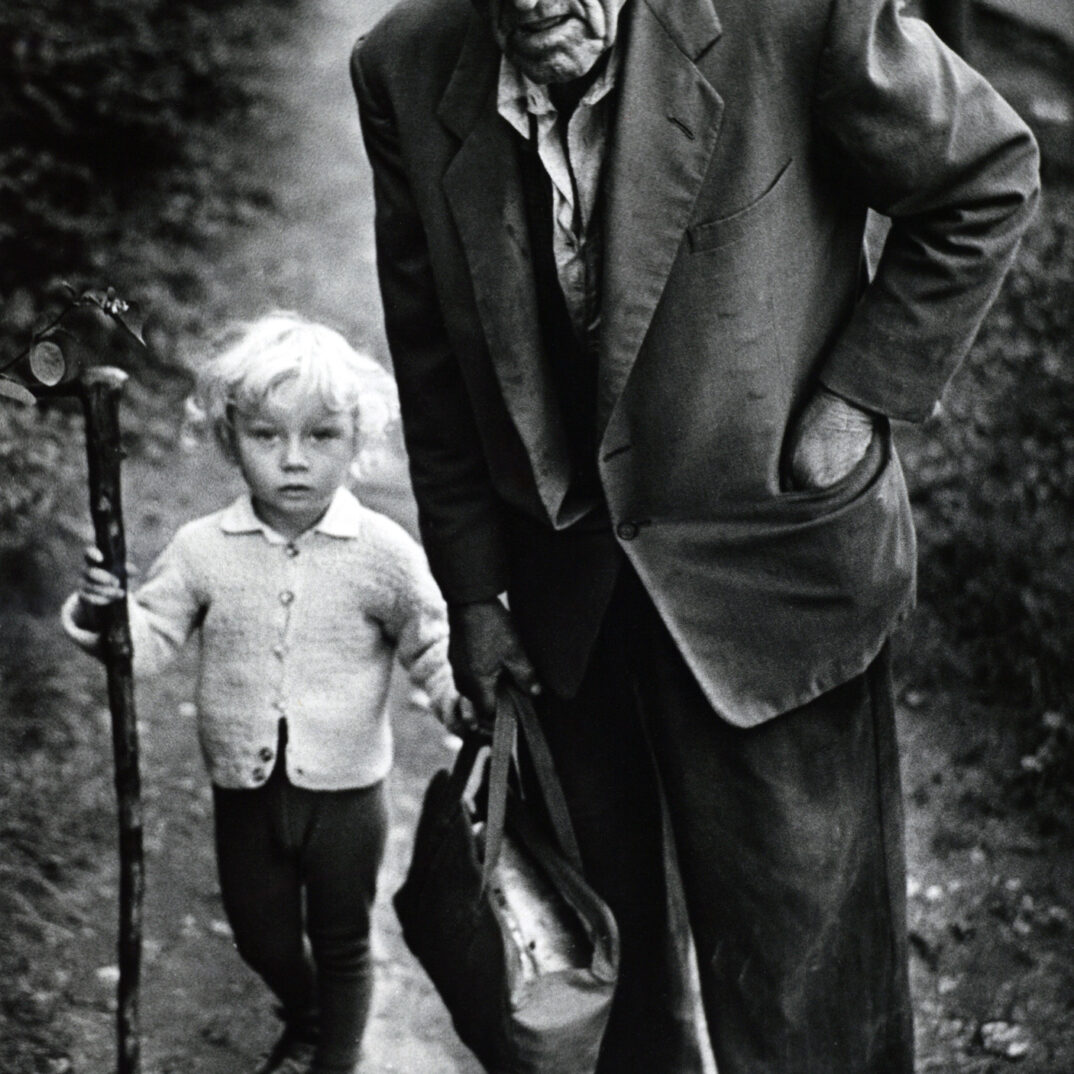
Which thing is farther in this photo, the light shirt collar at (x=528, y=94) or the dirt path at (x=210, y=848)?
the dirt path at (x=210, y=848)

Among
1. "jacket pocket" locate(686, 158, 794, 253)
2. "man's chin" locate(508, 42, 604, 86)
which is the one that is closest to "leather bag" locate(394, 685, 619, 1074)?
"jacket pocket" locate(686, 158, 794, 253)

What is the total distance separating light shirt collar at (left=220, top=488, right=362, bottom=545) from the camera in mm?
3262

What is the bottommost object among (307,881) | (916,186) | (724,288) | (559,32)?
(307,881)

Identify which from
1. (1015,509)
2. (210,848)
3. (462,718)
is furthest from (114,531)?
(1015,509)

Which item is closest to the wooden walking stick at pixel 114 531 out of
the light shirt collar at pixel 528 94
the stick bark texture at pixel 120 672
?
the stick bark texture at pixel 120 672

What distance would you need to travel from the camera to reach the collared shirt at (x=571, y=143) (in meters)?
2.47

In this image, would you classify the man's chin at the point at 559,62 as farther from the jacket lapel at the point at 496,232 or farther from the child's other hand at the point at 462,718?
the child's other hand at the point at 462,718

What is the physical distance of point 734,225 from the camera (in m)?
2.45

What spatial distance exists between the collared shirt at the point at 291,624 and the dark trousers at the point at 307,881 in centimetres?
8

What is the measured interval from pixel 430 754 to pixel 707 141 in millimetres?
2824

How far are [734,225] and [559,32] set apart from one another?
1.19ft

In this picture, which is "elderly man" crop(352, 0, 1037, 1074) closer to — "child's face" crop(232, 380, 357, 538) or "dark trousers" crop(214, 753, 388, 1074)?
"child's face" crop(232, 380, 357, 538)

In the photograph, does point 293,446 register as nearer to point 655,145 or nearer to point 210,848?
point 655,145

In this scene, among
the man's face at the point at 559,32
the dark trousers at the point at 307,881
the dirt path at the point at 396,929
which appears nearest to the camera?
the man's face at the point at 559,32
